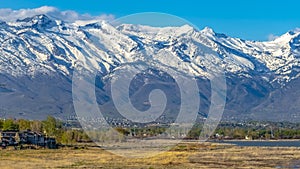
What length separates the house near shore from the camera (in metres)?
133

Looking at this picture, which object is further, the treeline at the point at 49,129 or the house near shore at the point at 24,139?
the treeline at the point at 49,129

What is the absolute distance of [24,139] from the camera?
138 m

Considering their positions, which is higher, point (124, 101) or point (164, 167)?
point (124, 101)

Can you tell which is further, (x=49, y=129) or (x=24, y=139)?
(x=49, y=129)

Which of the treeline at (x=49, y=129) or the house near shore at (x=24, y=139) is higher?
the treeline at (x=49, y=129)

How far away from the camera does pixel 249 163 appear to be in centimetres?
9156

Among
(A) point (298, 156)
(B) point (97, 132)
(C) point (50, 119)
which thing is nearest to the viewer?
(A) point (298, 156)

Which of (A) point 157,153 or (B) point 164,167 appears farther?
(A) point 157,153

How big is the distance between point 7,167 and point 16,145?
57.1 meters

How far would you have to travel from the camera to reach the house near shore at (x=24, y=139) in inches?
5231

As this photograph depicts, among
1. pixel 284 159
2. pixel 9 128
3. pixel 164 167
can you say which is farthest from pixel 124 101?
pixel 9 128

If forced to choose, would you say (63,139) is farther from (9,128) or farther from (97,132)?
(97,132)

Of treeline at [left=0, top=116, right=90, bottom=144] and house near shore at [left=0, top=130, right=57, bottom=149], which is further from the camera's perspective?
treeline at [left=0, top=116, right=90, bottom=144]

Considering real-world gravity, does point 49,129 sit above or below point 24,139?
above
